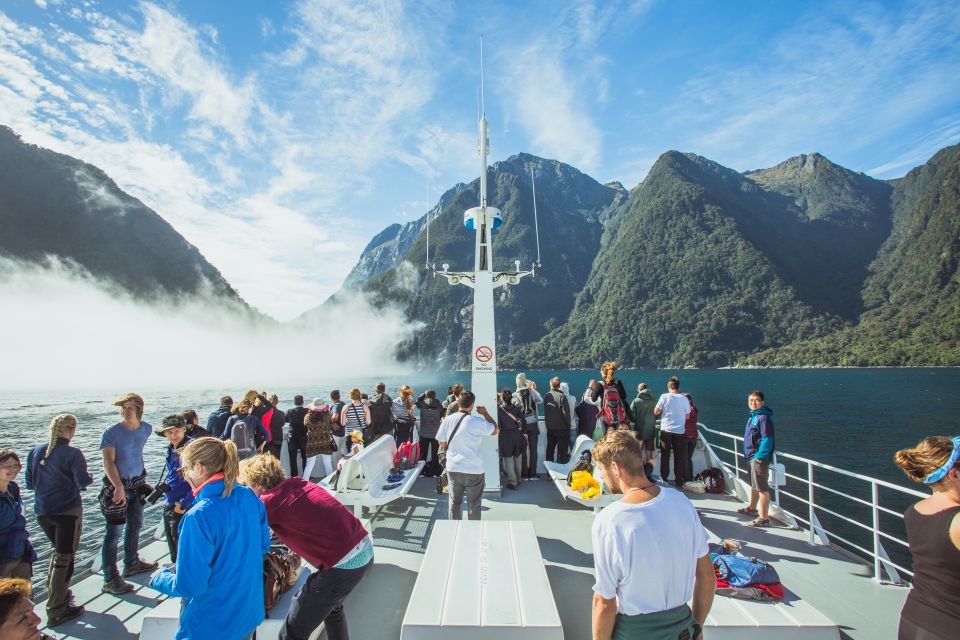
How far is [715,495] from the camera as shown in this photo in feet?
24.0

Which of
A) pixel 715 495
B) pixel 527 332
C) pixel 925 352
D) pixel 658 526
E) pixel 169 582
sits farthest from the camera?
pixel 527 332

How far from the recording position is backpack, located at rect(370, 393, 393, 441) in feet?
25.9

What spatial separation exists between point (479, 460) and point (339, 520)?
2462 millimetres

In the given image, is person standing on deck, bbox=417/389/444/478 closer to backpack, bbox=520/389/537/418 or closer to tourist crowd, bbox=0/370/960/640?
backpack, bbox=520/389/537/418

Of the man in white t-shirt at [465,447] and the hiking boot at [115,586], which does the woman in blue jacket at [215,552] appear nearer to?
the man in white t-shirt at [465,447]

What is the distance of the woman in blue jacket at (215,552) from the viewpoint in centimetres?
200

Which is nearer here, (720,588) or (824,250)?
(720,588)

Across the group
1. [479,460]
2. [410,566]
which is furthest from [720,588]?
[410,566]

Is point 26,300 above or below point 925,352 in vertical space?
above

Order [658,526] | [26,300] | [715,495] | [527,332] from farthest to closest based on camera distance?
[527,332] < [26,300] < [715,495] < [658,526]

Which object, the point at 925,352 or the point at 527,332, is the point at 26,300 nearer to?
the point at 527,332

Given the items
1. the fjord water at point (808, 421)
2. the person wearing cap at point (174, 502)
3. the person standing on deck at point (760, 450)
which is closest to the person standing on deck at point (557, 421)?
the person standing on deck at point (760, 450)

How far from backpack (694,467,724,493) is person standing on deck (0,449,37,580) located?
806cm

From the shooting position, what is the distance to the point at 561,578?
14.3 feet
